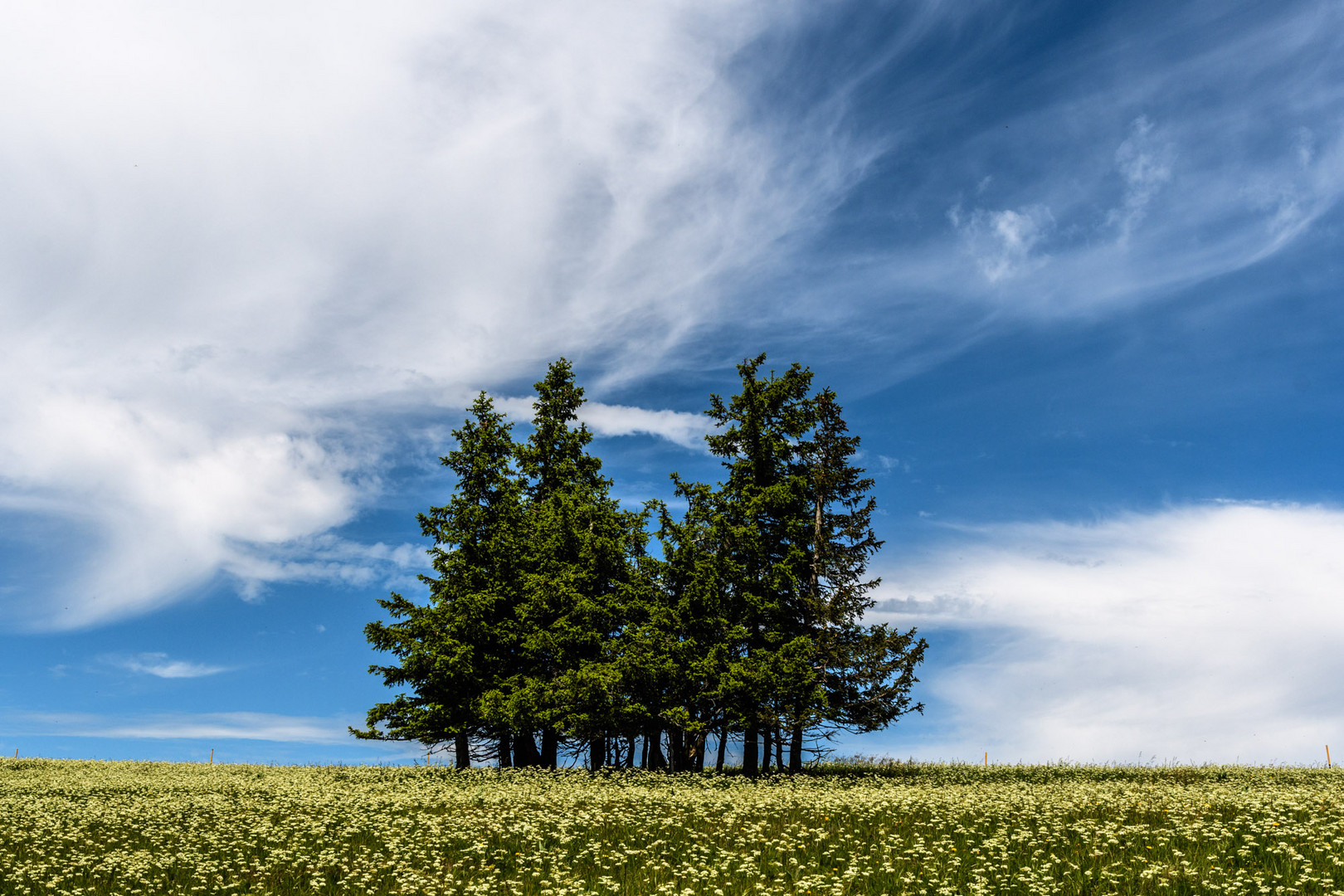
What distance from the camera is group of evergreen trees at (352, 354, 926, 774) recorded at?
85.7 ft

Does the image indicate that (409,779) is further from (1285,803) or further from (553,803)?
(1285,803)

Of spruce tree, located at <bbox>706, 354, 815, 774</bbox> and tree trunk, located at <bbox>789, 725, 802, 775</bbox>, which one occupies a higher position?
spruce tree, located at <bbox>706, 354, 815, 774</bbox>

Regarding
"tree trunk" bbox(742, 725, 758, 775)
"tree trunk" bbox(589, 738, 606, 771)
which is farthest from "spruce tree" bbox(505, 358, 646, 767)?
"tree trunk" bbox(742, 725, 758, 775)

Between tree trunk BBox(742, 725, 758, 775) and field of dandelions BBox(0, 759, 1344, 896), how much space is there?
17.3 ft

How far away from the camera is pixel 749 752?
26.6 meters

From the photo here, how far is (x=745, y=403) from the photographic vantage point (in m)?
29.3

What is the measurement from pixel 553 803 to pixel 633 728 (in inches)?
375

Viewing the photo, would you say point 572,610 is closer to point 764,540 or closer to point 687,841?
point 764,540

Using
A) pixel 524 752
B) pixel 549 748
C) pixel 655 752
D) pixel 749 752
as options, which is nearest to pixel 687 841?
pixel 749 752

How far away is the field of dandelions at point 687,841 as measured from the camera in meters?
11.6

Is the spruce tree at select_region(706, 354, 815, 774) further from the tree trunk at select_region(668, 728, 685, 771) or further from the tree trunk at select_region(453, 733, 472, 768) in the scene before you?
the tree trunk at select_region(453, 733, 472, 768)

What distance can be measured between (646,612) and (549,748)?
741cm

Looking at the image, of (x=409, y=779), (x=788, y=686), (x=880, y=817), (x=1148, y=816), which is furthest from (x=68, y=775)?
(x=1148, y=816)

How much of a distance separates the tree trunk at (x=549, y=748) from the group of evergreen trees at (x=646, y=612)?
0.22ft
